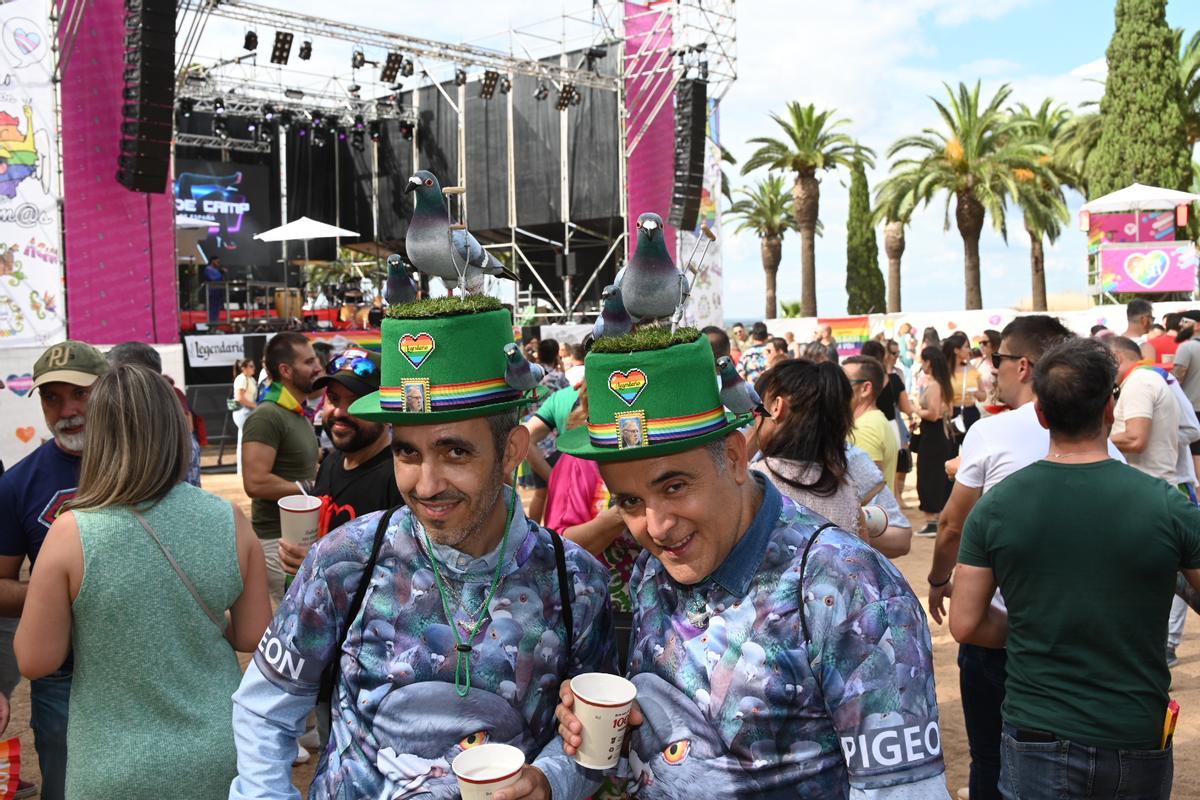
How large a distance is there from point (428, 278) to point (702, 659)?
3.44 feet

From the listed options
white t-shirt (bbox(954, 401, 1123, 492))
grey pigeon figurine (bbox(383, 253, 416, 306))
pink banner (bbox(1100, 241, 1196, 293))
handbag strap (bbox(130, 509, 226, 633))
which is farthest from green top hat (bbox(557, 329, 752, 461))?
pink banner (bbox(1100, 241, 1196, 293))

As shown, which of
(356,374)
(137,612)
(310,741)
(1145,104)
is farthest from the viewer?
(1145,104)

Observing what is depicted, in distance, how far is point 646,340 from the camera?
1821 mm

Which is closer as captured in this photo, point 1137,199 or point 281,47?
point 281,47

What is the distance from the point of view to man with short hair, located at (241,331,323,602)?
4.85 metres

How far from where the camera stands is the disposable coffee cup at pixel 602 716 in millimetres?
1696

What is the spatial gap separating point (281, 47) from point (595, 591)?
61.7 ft

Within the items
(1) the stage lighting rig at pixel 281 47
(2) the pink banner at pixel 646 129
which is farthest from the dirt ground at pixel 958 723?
(2) the pink banner at pixel 646 129

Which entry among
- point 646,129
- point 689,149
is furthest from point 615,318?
point 646,129

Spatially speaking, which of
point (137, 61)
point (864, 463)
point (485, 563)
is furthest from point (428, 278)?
point (137, 61)

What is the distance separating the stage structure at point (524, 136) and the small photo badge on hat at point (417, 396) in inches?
750

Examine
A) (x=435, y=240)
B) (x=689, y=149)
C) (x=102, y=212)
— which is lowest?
(x=435, y=240)

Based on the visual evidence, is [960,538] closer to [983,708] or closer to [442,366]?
[983,708]

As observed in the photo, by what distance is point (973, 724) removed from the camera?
349cm
